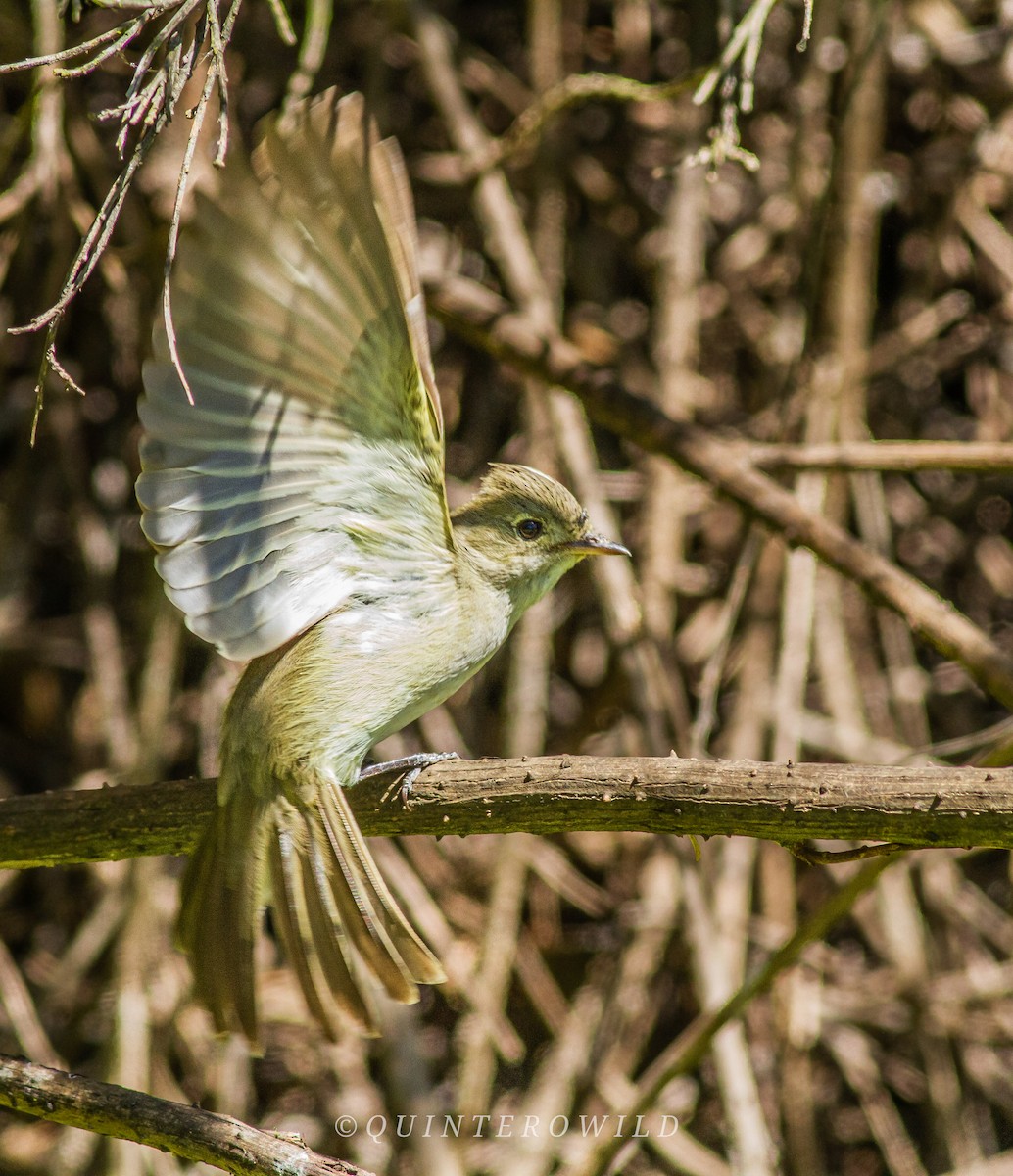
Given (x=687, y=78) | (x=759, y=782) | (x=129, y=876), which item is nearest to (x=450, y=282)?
(x=687, y=78)

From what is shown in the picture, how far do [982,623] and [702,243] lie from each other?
1.71 meters

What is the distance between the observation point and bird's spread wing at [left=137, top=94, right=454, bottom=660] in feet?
8.04

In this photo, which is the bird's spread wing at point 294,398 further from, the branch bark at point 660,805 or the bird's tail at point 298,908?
the branch bark at point 660,805

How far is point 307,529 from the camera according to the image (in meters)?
2.93

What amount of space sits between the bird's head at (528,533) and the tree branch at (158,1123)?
1.50 meters

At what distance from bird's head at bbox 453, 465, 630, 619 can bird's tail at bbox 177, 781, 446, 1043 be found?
760 millimetres

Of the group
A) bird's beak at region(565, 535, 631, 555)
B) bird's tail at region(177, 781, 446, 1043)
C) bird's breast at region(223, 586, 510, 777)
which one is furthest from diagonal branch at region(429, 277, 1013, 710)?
bird's tail at region(177, 781, 446, 1043)

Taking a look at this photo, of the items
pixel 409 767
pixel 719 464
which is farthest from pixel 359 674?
pixel 719 464

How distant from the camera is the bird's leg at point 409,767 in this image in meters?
2.48

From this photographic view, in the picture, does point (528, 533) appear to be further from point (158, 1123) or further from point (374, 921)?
point (158, 1123)

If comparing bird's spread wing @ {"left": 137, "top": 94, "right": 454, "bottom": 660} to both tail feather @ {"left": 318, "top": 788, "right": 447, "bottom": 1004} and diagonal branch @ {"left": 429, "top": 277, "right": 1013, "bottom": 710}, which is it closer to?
tail feather @ {"left": 318, "top": 788, "right": 447, "bottom": 1004}

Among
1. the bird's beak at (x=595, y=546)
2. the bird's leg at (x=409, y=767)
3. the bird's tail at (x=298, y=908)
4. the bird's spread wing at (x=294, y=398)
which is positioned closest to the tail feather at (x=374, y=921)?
the bird's tail at (x=298, y=908)

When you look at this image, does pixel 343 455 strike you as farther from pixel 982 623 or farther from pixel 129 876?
pixel 982 623

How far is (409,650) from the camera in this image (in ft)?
9.64
